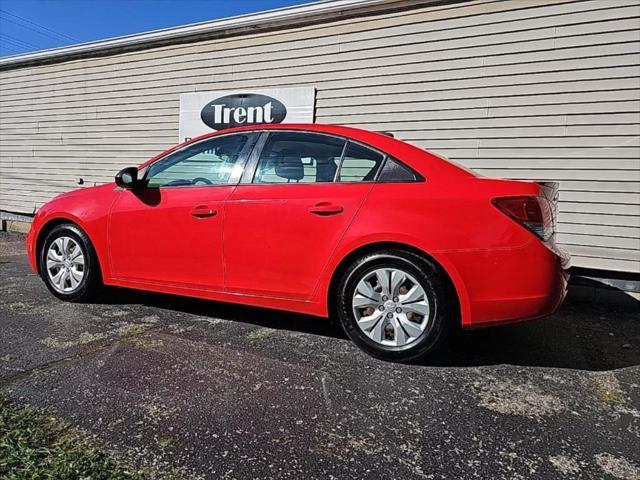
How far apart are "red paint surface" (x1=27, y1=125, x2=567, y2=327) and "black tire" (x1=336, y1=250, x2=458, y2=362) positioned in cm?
8

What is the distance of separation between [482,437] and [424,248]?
1047mm

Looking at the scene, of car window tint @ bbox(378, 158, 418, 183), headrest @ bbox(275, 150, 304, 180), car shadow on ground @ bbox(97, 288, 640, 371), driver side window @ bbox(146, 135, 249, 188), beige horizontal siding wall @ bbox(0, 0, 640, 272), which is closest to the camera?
car window tint @ bbox(378, 158, 418, 183)

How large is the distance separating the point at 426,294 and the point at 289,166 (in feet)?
4.19

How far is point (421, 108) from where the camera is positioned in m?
5.43

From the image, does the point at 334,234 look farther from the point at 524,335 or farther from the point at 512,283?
the point at 524,335

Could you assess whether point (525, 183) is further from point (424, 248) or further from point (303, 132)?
point (303, 132)

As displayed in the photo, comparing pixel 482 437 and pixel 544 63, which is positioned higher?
pixel 544 63

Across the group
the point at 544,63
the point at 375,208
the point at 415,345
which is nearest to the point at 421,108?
the point at 544,63

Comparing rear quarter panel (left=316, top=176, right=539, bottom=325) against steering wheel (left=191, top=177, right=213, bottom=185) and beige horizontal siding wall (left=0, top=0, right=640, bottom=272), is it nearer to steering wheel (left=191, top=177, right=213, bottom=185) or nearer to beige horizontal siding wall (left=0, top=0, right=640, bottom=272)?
steering wheel (left=191, top=177, right=213, bottom=185)

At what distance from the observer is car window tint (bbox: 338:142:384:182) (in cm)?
287

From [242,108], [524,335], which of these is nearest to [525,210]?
[524,335]

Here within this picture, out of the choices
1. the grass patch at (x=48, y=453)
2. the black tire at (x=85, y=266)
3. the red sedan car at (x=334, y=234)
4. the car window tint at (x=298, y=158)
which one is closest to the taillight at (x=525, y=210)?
the red sedan car at (x=334, y=234)

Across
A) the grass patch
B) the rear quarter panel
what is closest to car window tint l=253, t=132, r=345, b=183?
the rear quarter panel

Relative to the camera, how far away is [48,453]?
5.59ft
